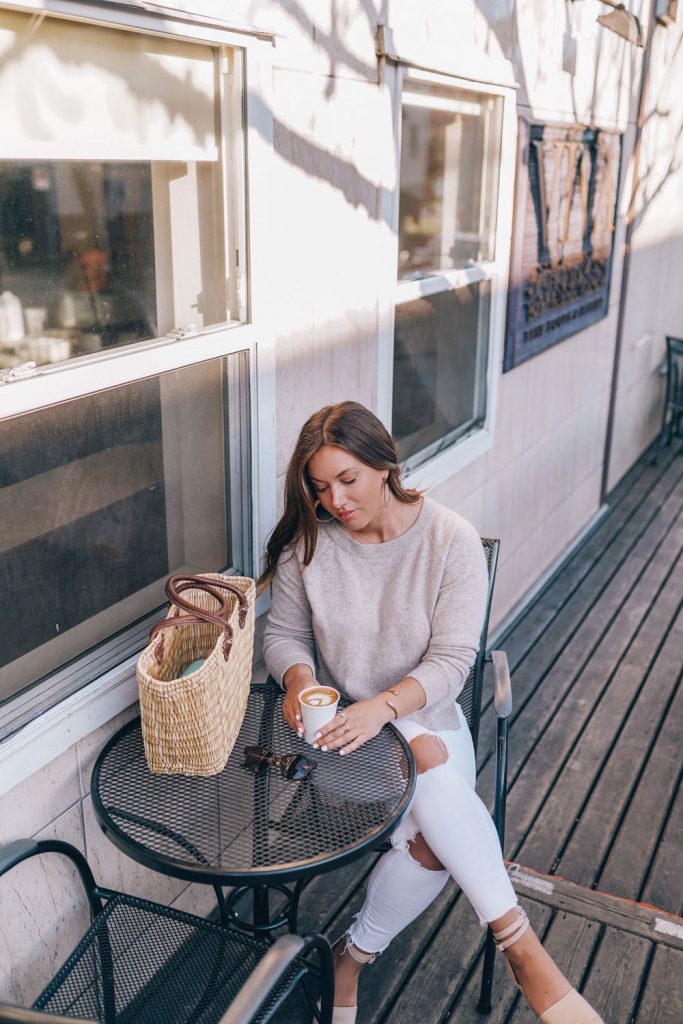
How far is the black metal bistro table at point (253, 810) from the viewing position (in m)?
1.60

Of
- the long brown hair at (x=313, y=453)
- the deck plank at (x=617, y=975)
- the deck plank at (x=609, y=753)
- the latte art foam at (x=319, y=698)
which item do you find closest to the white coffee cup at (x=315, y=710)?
the latte art foam at (x=319, y=698)

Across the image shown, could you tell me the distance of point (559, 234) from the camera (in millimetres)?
4078

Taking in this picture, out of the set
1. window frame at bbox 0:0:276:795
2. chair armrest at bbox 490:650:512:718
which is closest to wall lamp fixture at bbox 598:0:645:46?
window frame at bbox 0:0:276:795

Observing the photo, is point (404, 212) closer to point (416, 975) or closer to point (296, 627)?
point (296, 627)

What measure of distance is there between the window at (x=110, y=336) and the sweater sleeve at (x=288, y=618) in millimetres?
192

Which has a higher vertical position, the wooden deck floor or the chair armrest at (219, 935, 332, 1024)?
the chair armrest at (219, 935, 332, 1024)

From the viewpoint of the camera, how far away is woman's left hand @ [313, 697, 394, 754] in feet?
6.19

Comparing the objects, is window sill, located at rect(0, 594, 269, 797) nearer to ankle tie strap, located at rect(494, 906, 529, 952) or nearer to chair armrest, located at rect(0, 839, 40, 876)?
chair armrest, located at rect(0, 839, 40, 876)

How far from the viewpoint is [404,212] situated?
9.59 feet

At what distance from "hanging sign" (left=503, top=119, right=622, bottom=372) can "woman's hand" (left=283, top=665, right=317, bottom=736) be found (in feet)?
6.35

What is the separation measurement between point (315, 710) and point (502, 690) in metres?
0.57

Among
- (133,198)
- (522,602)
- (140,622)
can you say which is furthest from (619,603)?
(133,198)

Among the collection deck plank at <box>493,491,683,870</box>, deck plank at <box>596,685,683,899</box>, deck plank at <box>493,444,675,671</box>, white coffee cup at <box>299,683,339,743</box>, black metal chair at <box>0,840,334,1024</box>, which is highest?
white coffee cup at <box>299,683,339,743</box>

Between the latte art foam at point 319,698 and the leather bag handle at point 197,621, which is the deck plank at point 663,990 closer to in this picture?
the latte art foam at point 319,698
